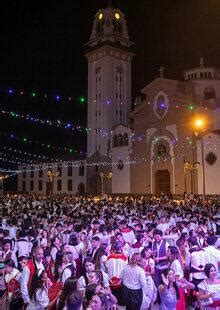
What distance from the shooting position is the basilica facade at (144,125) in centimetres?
4549

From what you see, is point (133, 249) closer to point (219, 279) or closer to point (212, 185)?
point (219, 279)

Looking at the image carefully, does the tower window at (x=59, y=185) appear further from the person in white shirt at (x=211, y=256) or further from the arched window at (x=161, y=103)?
the person in white shirt at (x=211, y=256)

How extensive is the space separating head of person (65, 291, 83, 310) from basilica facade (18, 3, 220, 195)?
37.2 meters

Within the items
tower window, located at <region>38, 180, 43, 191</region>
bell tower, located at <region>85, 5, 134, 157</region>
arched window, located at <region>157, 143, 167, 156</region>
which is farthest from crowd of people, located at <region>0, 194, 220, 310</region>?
tower window, located at <region>38, 180, 43, 191</region>

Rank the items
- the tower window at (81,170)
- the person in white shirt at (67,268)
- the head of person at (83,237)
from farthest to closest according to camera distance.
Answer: the tower window at (81,170), the head of person at (83,237), the person in white shirt at (67,268)

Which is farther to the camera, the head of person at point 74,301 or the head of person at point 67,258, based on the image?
the head of person at point 67,258

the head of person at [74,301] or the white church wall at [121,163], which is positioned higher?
the white church wall at [121,163]

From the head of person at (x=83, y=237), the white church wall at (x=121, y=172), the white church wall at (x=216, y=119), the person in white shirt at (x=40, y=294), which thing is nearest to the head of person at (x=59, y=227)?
the head of person at (x=83, y=237)

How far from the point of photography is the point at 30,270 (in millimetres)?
7012

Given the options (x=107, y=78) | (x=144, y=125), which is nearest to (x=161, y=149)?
(x=144, y=125)

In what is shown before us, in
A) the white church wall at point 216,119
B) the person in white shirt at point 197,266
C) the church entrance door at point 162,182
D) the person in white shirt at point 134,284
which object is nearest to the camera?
the person in white shirt at point 134,284

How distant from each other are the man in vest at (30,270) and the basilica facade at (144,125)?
34.9 meters

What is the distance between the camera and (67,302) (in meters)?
5.00

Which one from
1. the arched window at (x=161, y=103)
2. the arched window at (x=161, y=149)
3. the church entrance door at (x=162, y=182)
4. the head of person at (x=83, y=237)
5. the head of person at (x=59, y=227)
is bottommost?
the head of person at (x=83, y=237)
